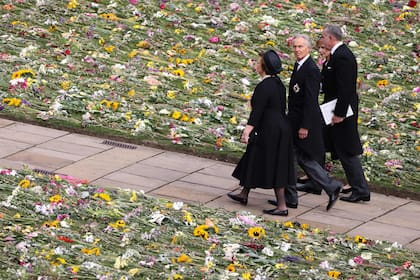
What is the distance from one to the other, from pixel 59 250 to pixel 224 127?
429 centimetres

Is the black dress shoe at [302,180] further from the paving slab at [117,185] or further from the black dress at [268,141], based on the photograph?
the paving slab at [117,185]

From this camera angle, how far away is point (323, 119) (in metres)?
11.6

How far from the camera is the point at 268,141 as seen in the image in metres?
11.0

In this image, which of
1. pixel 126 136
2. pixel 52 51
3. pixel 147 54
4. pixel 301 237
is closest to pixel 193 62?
pixel 147 54

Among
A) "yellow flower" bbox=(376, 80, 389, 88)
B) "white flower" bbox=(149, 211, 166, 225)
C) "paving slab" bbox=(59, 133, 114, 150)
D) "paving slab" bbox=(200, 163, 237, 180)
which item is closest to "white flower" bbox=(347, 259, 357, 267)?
"white flower" bbox=(149, 211, 166, 225)

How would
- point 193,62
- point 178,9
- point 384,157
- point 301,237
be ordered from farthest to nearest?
point 178,9
point 193,62
point 384,157
point 301,237

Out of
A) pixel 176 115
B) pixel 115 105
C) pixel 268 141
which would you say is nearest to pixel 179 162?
pixel 176 115

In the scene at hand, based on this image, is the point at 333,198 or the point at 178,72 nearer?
the point at 333,198

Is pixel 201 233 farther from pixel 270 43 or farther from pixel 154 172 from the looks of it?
pixel 270 43

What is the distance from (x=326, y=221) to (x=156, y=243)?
A: 6.25 feet

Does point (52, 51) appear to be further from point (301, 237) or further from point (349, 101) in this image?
point (301, 237)

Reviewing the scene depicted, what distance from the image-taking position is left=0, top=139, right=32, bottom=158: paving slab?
1241 centimetres

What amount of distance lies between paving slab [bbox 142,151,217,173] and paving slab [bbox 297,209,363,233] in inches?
66.6

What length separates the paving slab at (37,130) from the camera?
43.3 feet
